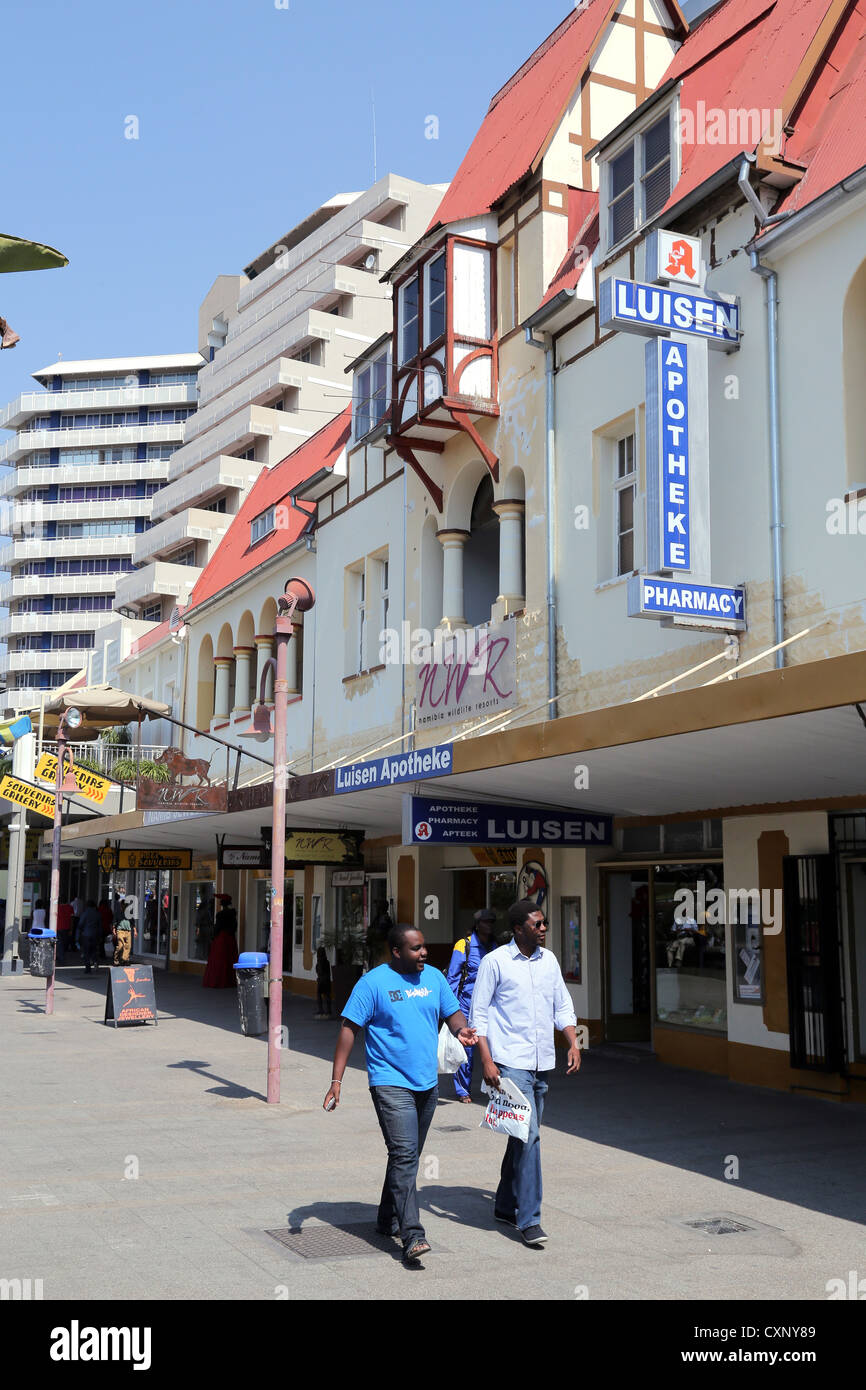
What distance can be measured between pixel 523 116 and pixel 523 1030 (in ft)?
47.5

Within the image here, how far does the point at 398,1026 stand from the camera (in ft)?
22.2

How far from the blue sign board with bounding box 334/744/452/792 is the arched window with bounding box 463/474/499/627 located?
376 cm

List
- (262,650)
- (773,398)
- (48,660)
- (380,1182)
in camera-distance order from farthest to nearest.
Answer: (48,660), (262,650), (773,398), (380,1182)

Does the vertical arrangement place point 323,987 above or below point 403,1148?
below

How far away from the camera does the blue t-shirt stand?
6723mm

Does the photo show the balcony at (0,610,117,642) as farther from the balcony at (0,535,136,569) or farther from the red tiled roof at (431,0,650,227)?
the red tiled roof at (431,0,650,227)

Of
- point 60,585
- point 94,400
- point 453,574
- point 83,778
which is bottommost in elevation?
point 83,778

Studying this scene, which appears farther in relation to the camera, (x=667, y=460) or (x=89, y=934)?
(x=89, y=934)

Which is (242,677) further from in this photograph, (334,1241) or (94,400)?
(94,400)

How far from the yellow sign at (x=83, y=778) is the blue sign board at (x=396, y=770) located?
32.1 feet

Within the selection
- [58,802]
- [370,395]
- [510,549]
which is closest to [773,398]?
[510,549]

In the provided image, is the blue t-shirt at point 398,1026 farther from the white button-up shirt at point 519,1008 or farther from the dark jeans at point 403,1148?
the white button-up shirt at point 519,1008

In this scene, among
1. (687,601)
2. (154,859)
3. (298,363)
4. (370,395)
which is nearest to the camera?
(687,601)

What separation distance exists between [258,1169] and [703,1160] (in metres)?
3.13
